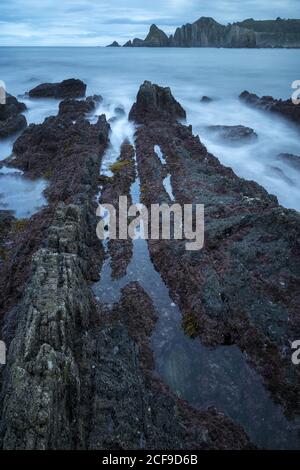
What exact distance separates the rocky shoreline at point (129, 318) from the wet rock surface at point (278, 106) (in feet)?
93.5

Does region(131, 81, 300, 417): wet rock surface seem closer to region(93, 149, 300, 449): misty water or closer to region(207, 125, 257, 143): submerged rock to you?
region(93, 149, 300, 449): misty water

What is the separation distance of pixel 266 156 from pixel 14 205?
2521 cm

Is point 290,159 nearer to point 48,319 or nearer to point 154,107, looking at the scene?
point 154,107

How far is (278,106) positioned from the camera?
55906mm

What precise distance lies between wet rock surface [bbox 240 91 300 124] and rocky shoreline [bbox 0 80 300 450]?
2850 cm

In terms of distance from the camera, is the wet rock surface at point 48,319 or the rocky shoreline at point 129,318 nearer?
the wet rock surface at point 48,319

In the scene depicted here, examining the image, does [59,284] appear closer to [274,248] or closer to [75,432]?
[75,432]

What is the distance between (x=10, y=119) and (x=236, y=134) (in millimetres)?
27801

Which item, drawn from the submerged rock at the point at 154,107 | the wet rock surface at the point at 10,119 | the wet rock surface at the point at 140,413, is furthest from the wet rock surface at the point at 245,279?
the wet rock surface at the point at 10,119

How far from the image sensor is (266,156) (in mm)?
38750

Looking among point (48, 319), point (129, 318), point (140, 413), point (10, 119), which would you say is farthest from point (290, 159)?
point (10, 119)

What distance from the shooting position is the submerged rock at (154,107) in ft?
161

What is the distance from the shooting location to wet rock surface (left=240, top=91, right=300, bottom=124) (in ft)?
167

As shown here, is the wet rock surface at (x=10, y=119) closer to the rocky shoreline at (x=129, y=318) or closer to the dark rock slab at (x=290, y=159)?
the rocky shoreline at (x=129, y=318)
